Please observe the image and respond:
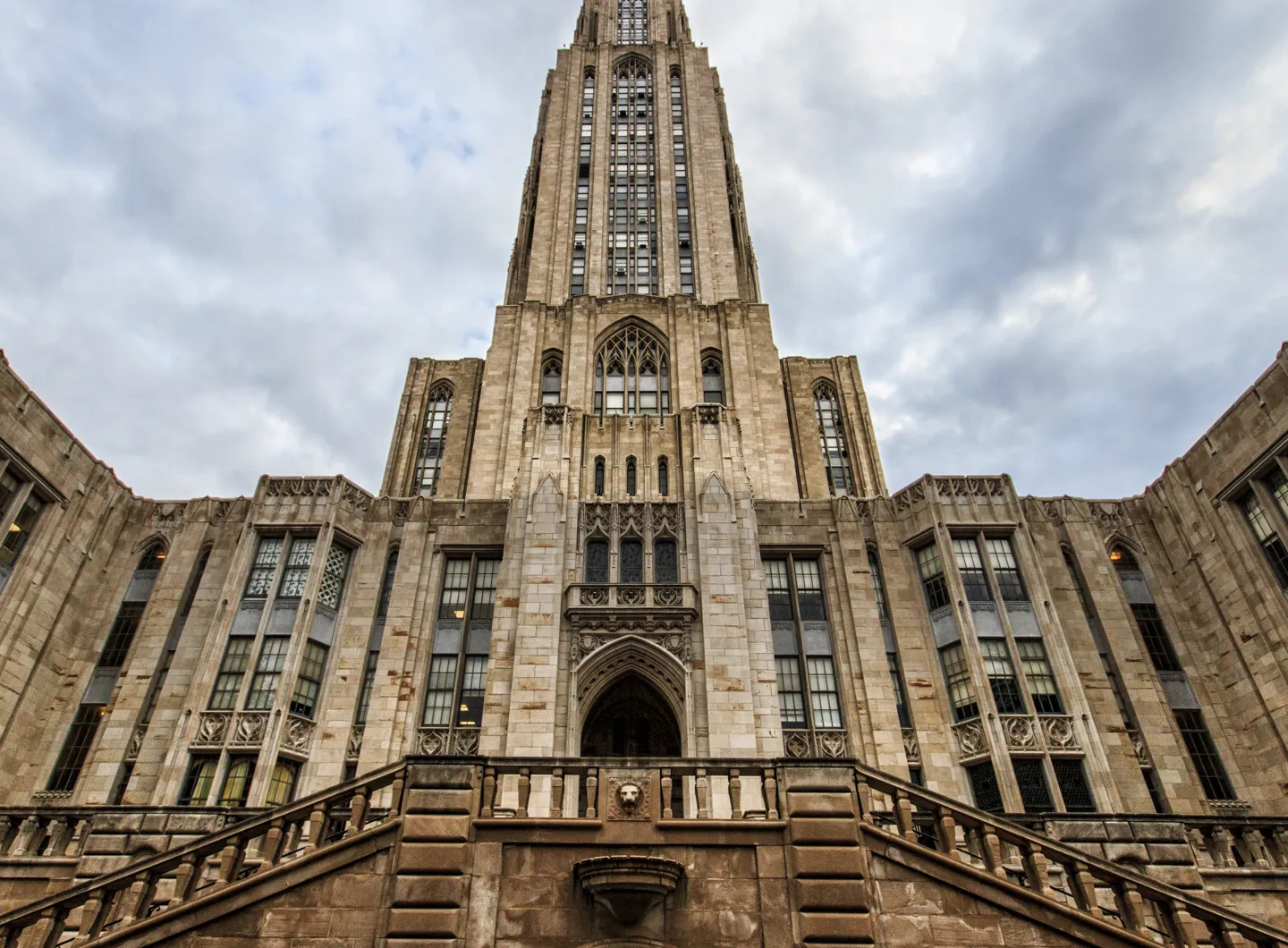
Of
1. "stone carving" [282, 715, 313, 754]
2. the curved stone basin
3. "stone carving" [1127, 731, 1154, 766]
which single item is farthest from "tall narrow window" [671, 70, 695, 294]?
the curved stone basin

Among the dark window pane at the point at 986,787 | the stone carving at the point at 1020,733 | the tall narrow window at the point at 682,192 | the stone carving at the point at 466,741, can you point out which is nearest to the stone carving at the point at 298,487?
the stone carving at the point at 466,741

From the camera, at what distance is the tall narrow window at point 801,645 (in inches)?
1170

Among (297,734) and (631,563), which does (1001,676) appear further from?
(297,734)

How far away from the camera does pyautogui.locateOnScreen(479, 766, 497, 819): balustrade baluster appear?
48.8 ft

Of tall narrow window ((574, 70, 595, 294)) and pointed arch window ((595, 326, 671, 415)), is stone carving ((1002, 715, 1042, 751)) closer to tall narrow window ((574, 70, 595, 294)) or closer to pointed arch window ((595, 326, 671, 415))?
pointed arch window ((595, 326, 671, 415))

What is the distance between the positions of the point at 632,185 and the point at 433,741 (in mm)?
39241

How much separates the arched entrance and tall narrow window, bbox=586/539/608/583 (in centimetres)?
406

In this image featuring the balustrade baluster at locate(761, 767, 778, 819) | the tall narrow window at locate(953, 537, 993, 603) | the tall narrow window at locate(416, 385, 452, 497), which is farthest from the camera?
the tall narrow window at locate(416, 385, 452, 497)

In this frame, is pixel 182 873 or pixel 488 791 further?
pixel 488 791

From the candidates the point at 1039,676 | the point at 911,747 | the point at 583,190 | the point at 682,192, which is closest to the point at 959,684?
the point at 1039,676

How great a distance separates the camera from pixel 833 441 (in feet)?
180

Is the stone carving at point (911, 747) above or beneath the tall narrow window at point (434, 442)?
beneath

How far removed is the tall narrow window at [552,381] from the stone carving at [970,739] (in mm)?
24915

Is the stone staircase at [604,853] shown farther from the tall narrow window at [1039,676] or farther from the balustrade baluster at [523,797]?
the tall narrow window at [1039,676]
